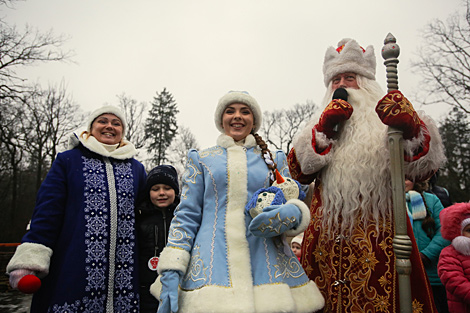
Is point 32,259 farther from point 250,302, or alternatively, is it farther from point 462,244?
point 462,244

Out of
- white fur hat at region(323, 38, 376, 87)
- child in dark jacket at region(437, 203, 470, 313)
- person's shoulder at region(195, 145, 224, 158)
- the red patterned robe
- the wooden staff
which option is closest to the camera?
the wooden staff

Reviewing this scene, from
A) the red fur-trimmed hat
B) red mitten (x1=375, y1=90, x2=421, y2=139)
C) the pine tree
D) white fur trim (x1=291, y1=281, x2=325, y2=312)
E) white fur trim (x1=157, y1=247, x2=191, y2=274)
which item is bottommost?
white fur trim (x1=291, y1=281, x2=325, y2=312)

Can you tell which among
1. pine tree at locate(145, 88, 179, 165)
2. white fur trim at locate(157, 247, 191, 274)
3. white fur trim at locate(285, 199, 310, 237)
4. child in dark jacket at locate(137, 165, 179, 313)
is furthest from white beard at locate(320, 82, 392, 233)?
pine tree at locate(145, 88, 179, 165)

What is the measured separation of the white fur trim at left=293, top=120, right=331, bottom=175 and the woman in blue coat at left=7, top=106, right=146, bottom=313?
1.43 m

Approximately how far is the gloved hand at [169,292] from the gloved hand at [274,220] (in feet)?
1.65

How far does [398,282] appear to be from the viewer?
2.22 metres

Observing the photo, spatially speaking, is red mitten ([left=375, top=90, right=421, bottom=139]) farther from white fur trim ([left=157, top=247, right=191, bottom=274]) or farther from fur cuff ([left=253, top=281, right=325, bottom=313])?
white fur trim ([left=157, top=247, right=191, bottom=274])

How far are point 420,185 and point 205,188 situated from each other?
3179 millimetres

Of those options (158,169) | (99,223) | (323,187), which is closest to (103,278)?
(99,223)

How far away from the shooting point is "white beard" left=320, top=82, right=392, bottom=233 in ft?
7.91

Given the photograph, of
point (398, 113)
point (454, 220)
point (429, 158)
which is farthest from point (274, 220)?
point (454, 220)

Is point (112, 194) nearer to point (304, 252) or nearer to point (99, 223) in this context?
point (99, 223)

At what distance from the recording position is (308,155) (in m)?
2.54

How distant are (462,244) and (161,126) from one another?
20.8 metres
